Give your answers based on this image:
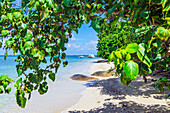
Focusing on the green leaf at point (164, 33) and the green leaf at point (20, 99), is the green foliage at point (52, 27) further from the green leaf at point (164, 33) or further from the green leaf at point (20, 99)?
the green leaf at point (164, 33)

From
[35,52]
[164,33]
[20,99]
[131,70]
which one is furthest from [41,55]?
[164,33]

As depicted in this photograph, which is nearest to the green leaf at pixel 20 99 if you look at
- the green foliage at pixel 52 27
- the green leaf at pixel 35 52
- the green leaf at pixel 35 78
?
the green foliage at pixel 52 27

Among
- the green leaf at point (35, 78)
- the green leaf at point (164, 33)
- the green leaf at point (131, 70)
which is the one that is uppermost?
the green leaf at point (164, 33)

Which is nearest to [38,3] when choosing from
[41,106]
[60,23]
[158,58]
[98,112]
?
[60,23]

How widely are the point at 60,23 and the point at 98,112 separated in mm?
4675

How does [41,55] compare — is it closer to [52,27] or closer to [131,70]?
[52,27]

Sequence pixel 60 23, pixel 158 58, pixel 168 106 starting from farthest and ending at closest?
pixel 168 106 < pixel 60 23 < pixel 158 58

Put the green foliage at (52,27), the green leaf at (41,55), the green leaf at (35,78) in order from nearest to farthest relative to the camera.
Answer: the green foliage at (52,27) < the green leaf at (41,55) < the green leaf at (35,78)

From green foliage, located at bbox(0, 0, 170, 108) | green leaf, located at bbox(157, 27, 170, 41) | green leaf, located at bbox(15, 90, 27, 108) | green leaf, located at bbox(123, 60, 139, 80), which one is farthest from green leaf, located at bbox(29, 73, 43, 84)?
green leaf, located at bbox(157, 27, 170, 41)

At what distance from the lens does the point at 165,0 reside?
1.40 metres

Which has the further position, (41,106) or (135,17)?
(41,106)

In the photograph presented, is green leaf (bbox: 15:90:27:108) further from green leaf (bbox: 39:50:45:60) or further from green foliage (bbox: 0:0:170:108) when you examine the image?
green leaf (bbox: 39:50:45:60)

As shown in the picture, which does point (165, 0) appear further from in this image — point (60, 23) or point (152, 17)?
point (60, 23)

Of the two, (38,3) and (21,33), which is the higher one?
(38,3)
